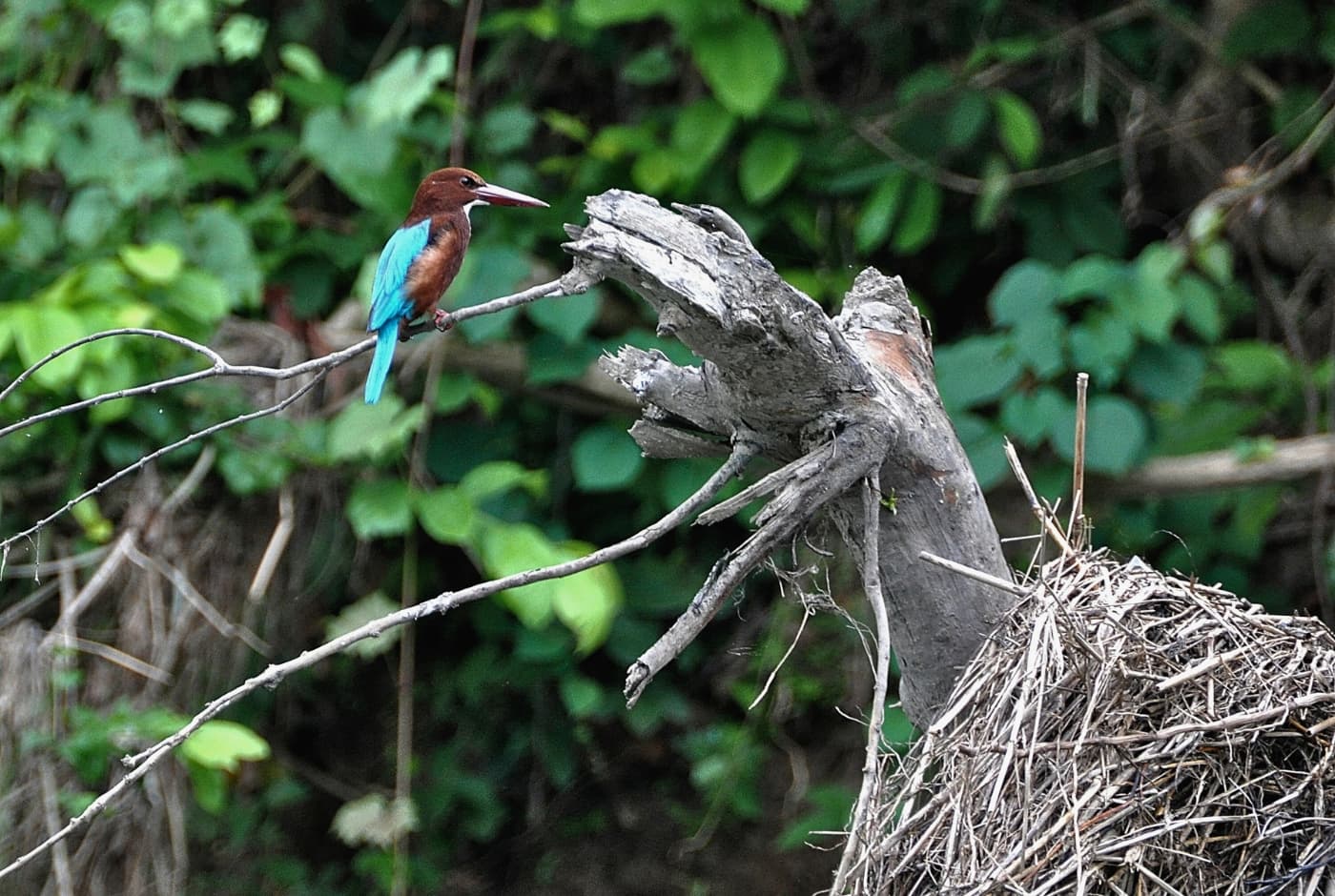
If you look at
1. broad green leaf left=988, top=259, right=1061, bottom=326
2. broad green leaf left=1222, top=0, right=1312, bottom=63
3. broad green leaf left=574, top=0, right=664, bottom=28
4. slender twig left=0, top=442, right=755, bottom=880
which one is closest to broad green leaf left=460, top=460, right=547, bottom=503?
broad green leaf left=574, top=0, right=664, bottom=28

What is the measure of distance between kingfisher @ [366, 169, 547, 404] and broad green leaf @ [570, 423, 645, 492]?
1.22m

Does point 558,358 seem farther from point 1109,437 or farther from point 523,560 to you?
point 1109,437

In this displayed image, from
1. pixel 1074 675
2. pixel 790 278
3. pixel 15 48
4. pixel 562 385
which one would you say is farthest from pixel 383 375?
pixel 15 48

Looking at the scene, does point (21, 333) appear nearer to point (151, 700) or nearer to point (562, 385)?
point (151, 700)

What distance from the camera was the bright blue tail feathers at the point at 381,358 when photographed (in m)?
1.99

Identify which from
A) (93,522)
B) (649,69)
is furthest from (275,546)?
(649,69)

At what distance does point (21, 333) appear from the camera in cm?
271

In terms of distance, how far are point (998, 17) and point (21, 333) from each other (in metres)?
2.47

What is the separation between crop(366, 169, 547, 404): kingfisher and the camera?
194 centimetres

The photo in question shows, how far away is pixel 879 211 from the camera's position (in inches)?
129

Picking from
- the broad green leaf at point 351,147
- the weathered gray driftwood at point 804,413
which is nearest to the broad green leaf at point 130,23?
the broad green leaf at point 351,147

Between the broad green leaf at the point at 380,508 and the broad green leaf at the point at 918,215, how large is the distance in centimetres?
125

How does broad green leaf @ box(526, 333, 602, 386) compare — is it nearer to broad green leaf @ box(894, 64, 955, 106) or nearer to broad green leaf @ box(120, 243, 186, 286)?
broad green leaf @ box(120, 243, 186, 286)

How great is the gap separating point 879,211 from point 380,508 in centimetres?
126
